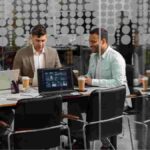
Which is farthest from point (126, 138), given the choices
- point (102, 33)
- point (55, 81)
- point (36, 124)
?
point (36, 124)

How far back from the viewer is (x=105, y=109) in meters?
3.90

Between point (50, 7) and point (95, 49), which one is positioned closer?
point (95, 49)

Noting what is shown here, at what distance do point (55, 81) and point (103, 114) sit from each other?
2.10ft

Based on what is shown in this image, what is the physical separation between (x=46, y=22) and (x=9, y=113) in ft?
5.19

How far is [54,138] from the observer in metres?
3.72

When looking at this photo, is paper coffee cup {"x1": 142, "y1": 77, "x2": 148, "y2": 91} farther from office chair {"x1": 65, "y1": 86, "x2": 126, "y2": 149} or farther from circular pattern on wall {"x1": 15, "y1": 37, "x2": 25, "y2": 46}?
circular pattern on wall {"x1": 15, "y1": 37, "x2": 25, "y2": 46}

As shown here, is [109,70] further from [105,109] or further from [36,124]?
[36,124]

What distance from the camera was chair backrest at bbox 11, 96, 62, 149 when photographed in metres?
3.51

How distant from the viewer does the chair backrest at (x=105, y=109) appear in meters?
3.81

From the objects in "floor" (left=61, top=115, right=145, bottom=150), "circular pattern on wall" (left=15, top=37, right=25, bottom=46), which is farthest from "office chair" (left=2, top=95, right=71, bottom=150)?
"circular pattern on wall" (left=15, top=37, right=25, bottom=46)

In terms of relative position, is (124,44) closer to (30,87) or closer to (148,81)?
(148,81)

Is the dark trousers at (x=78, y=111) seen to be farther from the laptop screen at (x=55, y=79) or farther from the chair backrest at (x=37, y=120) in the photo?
the chair backrest at (x=37, y=120)

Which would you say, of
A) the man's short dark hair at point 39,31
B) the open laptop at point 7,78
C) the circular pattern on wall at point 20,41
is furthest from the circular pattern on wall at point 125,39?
the circular pattern on wall at point 20,41

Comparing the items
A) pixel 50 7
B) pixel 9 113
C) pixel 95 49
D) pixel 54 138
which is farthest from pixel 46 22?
pixel 54 138
